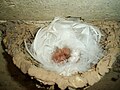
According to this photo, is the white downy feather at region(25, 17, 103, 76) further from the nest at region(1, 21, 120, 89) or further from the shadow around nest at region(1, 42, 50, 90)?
the shadow around nest at region(1, 42, 50, 90)

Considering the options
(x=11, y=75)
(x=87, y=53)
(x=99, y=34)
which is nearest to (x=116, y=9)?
(x=99, y=34)

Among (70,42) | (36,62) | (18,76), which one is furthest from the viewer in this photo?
(18,76)

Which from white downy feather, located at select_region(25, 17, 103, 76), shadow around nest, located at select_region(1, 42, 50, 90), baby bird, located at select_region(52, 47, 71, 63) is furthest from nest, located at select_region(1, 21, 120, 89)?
shadow around nest, located at select_region(1, 42, 50, 90)

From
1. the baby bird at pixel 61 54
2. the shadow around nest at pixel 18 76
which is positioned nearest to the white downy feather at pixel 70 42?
the baby bird at pixel 61 54

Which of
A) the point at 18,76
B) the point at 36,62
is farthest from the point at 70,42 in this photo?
the point at 18,76

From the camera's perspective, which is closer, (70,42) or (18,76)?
(70,42)

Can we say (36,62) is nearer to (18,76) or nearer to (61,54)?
(61,54)

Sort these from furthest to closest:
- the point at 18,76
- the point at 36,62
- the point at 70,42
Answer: the point at 18,76, the point at 70,42, the point at 36,62

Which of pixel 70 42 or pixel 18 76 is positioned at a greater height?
pixel 70 42

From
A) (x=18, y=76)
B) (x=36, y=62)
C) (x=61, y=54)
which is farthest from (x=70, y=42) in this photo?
(x=18, y=76)
